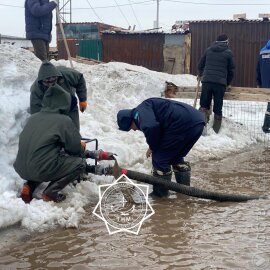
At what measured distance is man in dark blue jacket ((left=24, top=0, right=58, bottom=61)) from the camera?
8367mm

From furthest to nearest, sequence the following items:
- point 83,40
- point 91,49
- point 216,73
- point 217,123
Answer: point 83,40
point 91,49
point 217,123
point 216,73

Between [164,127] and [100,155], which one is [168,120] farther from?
[100,155]

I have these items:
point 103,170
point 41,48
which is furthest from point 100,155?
point 41,48

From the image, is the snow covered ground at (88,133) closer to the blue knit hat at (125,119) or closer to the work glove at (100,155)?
the work glove at (100,155)

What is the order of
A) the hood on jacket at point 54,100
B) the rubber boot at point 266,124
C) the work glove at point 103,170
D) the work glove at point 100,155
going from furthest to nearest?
the rubber boot at point 266,124 < the work glove at point 100,155 < the work glove at point 103,170 < the hood on jacket at point 54,100

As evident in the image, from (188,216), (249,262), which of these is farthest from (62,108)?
(249,262)

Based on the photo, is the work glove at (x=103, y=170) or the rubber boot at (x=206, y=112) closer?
the work glove at (x=103, y=170)

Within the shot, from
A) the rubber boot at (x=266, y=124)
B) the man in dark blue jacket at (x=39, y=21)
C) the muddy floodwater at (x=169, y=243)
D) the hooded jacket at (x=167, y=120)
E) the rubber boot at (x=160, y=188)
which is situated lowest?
the muddy floodwater at (x=169, y=243)

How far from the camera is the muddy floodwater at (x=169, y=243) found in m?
3.98

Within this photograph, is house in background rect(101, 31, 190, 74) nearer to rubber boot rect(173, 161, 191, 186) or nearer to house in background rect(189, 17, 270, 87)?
house in background rect(189, 17, 270, 87)

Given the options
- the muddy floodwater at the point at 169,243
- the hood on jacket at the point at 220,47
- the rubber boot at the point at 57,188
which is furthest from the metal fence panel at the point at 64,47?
the muddy floodwater at the point at 169,243

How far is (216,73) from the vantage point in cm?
948

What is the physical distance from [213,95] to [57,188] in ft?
17.4

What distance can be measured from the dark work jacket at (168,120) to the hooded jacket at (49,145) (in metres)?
0.86
